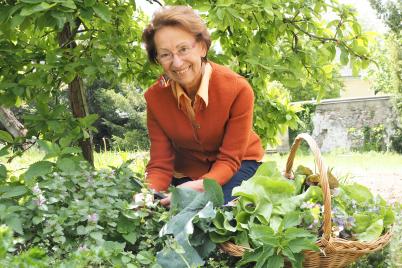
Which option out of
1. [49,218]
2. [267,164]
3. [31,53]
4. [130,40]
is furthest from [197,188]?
[130,40]

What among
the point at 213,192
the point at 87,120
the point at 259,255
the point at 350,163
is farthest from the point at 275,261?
the point at 350,163

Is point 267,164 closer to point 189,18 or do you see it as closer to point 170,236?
point 170,236

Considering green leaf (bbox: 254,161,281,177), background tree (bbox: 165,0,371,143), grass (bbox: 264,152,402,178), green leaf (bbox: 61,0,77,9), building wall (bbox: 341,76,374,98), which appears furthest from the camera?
building wall (bbox: 341,76,374,98)

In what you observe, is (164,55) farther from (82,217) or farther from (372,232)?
(372,232)

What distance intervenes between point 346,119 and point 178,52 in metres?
17.0

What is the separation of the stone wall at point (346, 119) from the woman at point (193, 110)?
15.9 meters

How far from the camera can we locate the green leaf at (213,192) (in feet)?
7.59

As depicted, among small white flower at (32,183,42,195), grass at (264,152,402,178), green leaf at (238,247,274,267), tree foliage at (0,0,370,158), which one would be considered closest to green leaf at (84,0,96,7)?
tree foliage at (0,0,370,158)

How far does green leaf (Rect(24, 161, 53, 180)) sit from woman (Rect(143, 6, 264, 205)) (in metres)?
0.54

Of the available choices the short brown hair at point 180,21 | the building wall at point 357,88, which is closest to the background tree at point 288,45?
the short brown hair at point 180,21

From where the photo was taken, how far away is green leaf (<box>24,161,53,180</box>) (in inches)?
90.9

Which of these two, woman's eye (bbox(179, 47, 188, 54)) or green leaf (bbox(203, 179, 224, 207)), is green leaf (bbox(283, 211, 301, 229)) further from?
woman's eye (bbox(179, 47, 188, 54))

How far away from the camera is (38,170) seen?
2346 millimetres

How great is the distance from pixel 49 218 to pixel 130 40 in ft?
6.65
